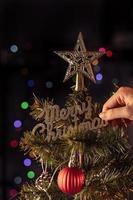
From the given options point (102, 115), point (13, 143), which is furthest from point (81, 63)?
point (13, 143)

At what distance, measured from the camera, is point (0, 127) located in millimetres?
1352

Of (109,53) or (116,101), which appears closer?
(116,101)

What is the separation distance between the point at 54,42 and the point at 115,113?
62 centimetres

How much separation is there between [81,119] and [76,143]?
0.07 meters

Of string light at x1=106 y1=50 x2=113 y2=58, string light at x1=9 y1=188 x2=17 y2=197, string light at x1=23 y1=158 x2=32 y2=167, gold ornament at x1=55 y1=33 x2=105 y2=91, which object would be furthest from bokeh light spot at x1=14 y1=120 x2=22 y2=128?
gold ornament at x1=55 y1=33 x2=105 y2=91

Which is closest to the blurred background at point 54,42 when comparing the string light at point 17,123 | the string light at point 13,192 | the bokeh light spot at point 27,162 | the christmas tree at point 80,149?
the string light at point 17,123

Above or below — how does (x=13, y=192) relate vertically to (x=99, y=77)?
below

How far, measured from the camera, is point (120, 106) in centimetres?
77

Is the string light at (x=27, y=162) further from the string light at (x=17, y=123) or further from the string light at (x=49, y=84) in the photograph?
the string light at (x=49, y=84)

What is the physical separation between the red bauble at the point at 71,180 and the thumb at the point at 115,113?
0.12 m

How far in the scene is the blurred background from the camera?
4.32 feet

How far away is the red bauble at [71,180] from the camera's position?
800 mm

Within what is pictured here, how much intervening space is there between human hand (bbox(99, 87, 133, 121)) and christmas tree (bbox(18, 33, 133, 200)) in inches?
1.7

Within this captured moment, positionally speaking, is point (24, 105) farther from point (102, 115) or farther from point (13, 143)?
point (102, 115)
